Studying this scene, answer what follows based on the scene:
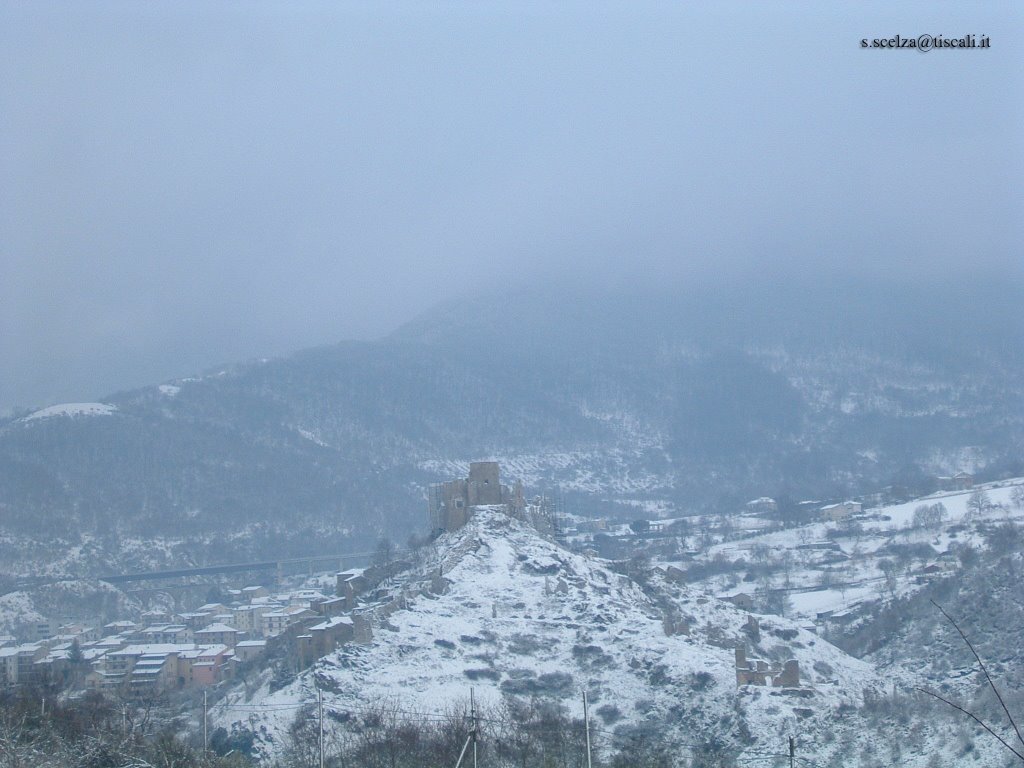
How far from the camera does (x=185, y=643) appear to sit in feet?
305

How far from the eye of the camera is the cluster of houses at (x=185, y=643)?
67.6m

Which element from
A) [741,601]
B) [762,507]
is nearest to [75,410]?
[762,507]

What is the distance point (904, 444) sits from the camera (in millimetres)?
191125

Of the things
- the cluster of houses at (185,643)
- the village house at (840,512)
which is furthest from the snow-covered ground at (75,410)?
the village house at (840,512)

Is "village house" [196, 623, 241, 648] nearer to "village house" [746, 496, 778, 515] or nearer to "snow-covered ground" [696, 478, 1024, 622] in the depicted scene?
"snow-covered ground" [696, 478, 1024, 622]

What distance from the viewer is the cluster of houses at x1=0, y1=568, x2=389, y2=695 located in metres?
67.6

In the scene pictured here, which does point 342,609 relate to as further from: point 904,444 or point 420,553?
point 904,444

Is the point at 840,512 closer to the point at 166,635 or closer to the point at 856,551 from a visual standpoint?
the point at 856,551

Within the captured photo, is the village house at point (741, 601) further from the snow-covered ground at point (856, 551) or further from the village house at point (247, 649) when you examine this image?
the village house at point (247, 649)

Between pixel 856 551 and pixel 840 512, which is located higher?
pixel 840 512

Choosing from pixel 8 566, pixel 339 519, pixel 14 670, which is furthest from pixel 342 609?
pixel 339 519

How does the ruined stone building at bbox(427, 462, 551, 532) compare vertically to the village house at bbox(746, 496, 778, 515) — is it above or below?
above

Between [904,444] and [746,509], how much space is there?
4541 centimetres

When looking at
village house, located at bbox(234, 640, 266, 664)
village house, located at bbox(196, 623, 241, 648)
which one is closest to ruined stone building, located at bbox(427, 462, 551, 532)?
village house, located at bbox(234, 640, 266, 664)
